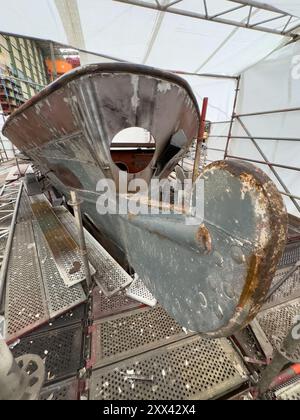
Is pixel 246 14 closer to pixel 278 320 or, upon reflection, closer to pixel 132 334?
pixel 278 320

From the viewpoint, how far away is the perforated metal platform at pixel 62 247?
1.94m

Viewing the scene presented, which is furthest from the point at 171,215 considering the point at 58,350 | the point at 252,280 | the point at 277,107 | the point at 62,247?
the point at 277,107

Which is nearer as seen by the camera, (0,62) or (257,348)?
(257,348)

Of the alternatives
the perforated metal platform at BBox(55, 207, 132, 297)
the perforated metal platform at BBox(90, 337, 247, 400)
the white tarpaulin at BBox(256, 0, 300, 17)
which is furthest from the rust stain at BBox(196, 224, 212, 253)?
the white tarpaulin at BBox(256, 0, 300, 17)

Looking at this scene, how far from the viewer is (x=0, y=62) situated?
9.52 metres

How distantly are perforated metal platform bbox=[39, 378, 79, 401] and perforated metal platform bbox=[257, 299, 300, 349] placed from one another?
139 cm

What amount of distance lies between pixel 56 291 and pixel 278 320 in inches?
76.6

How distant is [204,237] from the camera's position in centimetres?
81

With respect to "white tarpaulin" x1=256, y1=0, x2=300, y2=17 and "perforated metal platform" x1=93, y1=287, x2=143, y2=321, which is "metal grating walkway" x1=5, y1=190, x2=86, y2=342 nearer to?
"perforated metal platform" x1=93, y1=287, x2=143, y2=321

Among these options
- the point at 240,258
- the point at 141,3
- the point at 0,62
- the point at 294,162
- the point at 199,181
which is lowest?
the point at 294,162

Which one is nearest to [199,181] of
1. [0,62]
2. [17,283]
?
[17,283]

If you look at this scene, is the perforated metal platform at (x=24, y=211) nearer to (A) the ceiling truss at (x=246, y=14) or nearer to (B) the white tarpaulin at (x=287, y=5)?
(A) the ceiling truss at (x=246, y=14)

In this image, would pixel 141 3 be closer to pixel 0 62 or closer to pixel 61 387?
pixel 61 387
